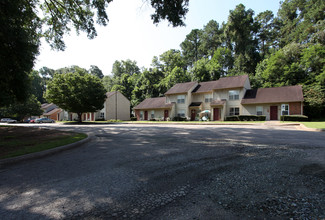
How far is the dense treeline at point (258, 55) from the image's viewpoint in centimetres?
3225

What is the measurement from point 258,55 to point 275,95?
2273 centimetres

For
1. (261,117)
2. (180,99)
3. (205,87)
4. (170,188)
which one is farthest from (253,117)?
(170,188)

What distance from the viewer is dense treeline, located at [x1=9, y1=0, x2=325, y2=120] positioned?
1266 inches

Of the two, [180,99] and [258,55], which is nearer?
[180,99]

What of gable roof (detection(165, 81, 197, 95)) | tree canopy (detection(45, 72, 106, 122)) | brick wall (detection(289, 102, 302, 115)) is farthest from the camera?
gable roof (detection(165, 81, 197, 95))

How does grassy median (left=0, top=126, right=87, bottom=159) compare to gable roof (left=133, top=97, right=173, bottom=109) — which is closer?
grassy median (left=0, top=126, right=87, bottom=159)

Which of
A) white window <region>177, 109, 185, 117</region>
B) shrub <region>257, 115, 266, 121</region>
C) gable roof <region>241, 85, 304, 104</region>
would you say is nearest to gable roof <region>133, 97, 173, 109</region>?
white window <region>177, 109, 185, 117</region>

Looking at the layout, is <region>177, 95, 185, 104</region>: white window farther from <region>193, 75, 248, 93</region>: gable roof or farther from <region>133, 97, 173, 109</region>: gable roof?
<region>193, 75, 248, 93</region>: gable roof

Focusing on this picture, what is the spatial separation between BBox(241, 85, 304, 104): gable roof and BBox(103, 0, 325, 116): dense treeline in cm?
265

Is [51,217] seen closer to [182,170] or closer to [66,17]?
[182,170]

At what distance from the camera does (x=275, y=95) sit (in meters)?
28.2

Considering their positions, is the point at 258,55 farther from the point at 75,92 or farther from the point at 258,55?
the point at 75,92

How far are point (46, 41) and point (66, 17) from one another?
118 inches

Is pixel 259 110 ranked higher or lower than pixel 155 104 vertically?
lower
